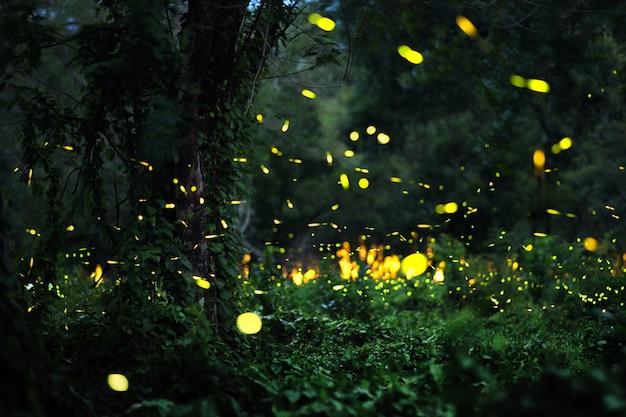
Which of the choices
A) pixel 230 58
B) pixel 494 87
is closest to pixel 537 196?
pixel 494 87

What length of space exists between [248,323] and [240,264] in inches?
80.6

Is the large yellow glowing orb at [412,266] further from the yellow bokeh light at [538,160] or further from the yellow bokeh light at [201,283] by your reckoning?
the yellow bokeh light at [201,283]

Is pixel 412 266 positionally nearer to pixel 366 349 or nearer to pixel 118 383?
pixel 366 349

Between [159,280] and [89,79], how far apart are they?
6.14ft

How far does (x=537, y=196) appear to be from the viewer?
16203 mm

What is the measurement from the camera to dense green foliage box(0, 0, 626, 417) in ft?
14.1

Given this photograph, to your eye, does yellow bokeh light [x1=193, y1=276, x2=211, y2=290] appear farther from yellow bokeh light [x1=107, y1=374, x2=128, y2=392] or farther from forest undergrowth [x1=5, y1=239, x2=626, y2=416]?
yellow bokeh light [x1=107, y1=374, x2=128, y2=392]

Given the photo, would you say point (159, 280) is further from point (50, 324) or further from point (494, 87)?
point (494, 87)

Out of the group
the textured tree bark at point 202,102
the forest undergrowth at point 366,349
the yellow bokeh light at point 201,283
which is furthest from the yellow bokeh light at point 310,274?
the yellow bokeh light at point 201,283

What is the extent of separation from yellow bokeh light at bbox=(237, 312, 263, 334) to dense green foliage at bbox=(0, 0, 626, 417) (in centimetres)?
5

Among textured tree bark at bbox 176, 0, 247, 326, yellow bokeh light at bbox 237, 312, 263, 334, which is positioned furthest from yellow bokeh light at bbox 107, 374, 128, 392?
yellow bokeh light at bbox 237, 312, 263, 334

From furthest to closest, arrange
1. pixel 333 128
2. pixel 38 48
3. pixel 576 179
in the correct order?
1. pixel 333 128
2. pixel 576 179
3. pixel 38 48

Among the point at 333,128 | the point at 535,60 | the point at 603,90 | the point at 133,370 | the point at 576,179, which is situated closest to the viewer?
the point at 133,370

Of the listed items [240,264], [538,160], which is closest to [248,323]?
[240,264]
